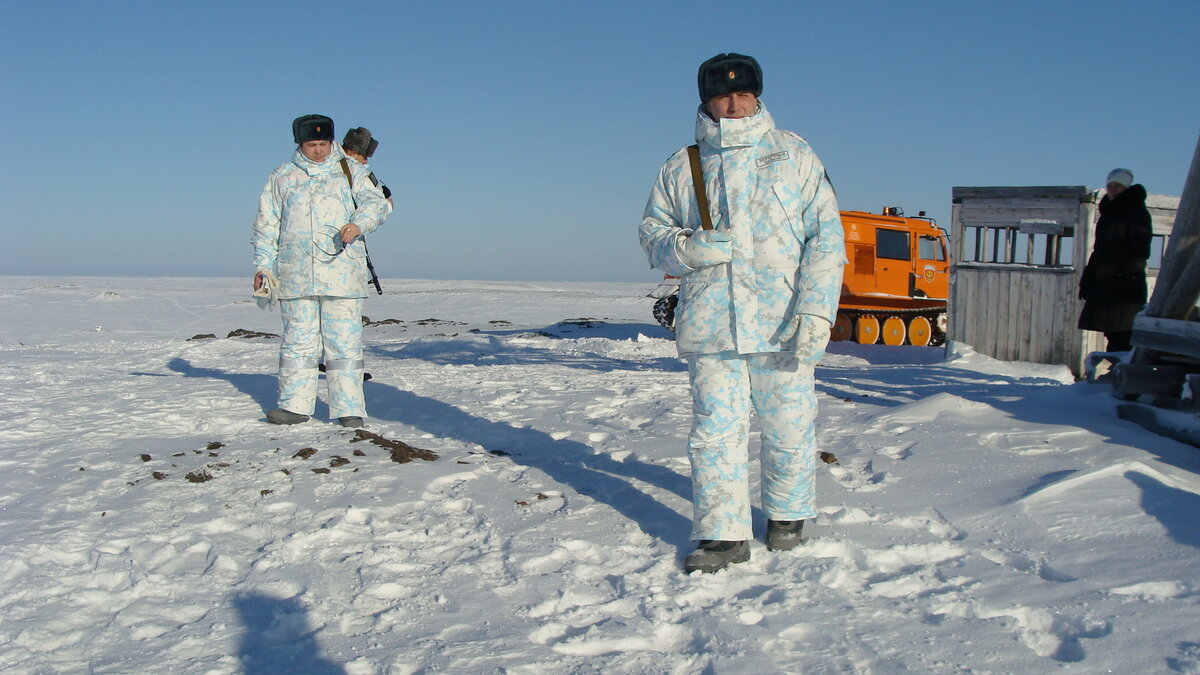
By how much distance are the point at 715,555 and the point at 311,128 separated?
3839mm

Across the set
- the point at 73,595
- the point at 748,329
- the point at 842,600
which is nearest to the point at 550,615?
the point at 842,600

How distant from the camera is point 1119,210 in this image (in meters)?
6.02

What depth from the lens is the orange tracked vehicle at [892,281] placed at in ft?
52.4

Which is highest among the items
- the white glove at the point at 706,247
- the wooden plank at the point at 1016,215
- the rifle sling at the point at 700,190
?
the wooden plank at the point at 1016,215

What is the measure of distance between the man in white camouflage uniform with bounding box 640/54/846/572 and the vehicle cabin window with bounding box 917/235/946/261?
14741 millimetres

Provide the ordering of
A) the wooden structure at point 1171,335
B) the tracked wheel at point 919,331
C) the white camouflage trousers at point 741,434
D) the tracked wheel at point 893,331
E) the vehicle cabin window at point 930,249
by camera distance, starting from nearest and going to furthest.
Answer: the white camouflage trousers at point 741,434, the wooden structure at point 1171,335, the tracked wheel at point 893,331, the tracked wheel at point 919,331, the vehicle cabin window at point 930,249

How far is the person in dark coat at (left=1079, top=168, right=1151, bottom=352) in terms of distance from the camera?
5961mm

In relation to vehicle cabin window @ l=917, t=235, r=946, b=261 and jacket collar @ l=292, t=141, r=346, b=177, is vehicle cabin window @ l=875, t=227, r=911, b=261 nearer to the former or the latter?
vehicle cabin window @ l=917, t=235, r=946, b=261

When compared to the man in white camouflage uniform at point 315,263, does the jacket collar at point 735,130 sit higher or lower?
higher

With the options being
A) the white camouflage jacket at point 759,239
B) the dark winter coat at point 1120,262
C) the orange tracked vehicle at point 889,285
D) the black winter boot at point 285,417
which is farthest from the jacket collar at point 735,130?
the orange tracked vehicle at point 889,285

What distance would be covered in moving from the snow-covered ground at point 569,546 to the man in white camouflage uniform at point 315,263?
0.97ft

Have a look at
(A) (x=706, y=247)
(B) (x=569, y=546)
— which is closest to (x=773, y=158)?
(A) (x=706, y=247)

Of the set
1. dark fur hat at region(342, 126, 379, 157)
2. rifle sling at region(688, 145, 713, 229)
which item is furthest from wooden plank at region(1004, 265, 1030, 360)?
rifle sling at region(688, 145, 713, 229)

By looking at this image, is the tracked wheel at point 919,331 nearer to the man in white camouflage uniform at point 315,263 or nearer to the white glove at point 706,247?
the man in white camouflage uniform at point 315,263
